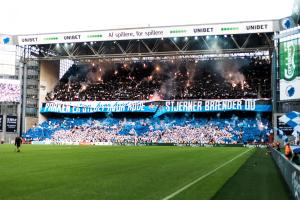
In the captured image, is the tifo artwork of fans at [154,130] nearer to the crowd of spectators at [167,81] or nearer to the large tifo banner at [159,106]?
the large tifo banner at [159,106]

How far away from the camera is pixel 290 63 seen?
52281mm

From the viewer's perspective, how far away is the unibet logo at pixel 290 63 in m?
51.5

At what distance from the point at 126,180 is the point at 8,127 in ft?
214

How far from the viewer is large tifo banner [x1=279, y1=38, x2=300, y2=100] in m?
50.1

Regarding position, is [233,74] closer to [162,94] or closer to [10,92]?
[162,94]

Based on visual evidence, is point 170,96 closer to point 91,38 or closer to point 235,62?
point 235,62

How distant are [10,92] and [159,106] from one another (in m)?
24.9

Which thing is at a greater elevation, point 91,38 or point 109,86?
point 91,38

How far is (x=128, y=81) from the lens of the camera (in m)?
82.9

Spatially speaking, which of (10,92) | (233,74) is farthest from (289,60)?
(10,92)

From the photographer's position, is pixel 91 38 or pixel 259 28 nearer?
pixel 259 28

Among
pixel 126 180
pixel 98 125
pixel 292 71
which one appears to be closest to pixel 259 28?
pixel 292 71

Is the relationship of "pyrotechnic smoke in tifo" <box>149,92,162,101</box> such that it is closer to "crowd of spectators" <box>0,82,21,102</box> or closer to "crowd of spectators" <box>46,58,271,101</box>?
"crowd of spectators" <box>46,58,271,101</box>

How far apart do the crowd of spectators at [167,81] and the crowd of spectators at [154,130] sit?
4.04 meters
